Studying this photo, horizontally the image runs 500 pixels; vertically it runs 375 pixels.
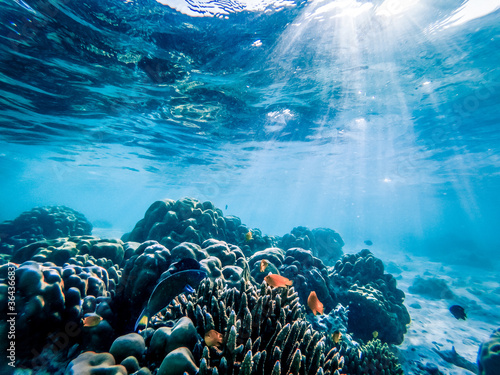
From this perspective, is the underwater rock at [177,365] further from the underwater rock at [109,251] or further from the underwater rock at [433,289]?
the underwater rock at [433,289]

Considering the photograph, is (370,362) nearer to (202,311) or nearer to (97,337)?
(202,311)

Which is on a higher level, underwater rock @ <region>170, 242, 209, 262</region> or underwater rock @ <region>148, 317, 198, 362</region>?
underwater rock @ <region>170, 242, 209, 262</region>

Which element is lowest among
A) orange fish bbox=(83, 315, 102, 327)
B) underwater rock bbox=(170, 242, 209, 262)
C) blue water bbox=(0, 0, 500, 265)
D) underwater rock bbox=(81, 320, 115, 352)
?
underwater rock bbox=(81, 320, 115, 352)

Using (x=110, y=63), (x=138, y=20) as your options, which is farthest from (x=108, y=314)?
(x=110, y=63)

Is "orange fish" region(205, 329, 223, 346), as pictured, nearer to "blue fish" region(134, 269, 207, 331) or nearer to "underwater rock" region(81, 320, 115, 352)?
"blue fish" region(134, 269, 207, 331)

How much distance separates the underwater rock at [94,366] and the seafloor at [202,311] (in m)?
0.01

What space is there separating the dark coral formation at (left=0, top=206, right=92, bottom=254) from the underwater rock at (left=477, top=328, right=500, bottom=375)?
2084 cm

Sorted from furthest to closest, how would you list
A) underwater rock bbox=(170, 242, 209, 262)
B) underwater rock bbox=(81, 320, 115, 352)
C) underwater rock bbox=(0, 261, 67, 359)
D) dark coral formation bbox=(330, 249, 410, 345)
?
A: dark coral formation bbox=(330, 249, 410, 345), underwater rock bbox=(170, 242, 209, 262), underwater rock bbox=(81, 320, 115, 352), underwater rock bbox=(0, 261, 67, 359)

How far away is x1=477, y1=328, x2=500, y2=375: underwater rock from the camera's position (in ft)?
20.2

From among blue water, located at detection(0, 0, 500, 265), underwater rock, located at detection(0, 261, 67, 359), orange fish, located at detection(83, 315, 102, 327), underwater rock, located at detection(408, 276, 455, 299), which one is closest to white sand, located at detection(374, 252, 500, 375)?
underwater rock, located at detection(408, 276, 455, 299)

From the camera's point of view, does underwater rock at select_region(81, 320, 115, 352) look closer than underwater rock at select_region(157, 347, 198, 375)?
No

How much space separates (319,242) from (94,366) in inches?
731

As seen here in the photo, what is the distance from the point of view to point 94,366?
7.34 feet

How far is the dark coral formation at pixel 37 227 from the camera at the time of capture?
13.2m
